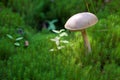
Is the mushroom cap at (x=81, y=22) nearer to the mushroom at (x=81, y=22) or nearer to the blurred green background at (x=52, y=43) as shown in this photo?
the mushroom at (x=81, y=22)

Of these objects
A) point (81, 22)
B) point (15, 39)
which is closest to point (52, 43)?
point (15, 39)

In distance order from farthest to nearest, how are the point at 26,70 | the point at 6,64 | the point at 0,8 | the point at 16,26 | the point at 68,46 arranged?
the point at 0,8, the point at 16,26, the point at 68,46, the point at 6,64, the point at 26,70

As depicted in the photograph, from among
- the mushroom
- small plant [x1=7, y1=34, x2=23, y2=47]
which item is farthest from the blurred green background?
the mushroom

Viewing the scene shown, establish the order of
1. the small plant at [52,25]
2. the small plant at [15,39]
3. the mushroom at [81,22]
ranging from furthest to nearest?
the small plant at [52,25] < the small plant at [15,39] < the mushroom at [81,22]

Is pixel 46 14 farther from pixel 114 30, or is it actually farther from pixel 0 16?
pixel 114 30

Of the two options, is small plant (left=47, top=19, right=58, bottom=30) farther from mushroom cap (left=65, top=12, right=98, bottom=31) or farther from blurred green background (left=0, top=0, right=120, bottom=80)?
mushroom cap (left=65, top=12, right=98, bottom=31)

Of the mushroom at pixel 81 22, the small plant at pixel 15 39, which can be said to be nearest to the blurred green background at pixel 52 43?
the small plant at pixel 15 39

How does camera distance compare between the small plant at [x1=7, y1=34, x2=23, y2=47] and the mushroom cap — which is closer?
the mushroom cap

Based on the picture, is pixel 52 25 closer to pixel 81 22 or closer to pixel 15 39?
pixel 15 39

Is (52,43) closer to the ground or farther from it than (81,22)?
closer to the ground

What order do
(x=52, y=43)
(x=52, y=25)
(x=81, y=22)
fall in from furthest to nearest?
(x=52, y=25) → (x=52, y=43) → (x=81, y=22)

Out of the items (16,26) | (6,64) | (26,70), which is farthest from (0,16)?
(26,70)
